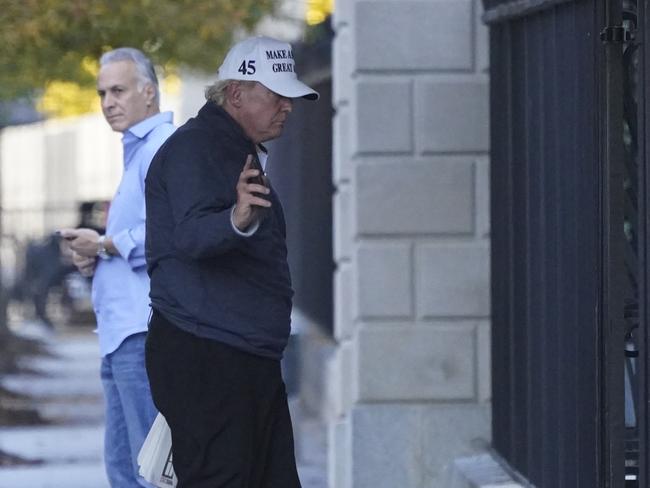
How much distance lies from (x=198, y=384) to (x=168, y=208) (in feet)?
1.65

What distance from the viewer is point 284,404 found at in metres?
4.77

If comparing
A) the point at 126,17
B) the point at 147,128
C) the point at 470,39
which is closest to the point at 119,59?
the point at 147,128

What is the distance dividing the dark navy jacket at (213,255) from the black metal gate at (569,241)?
1022mm

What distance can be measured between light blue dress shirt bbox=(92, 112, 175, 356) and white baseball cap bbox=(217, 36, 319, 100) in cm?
103

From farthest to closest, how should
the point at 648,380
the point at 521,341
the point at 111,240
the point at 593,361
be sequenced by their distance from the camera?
the point at 521,341 < the point at 111,240 < the point at 593,361 < the point at 648,380

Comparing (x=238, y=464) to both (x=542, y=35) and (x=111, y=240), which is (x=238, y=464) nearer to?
(x=111, y=240)

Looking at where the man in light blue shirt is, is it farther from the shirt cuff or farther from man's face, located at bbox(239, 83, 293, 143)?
the shirt cuff

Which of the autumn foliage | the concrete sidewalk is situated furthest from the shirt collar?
the autumn foliage

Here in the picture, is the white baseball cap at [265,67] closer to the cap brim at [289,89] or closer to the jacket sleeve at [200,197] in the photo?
the cap brim at [289,89]

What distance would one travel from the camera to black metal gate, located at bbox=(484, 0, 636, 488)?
194 inches

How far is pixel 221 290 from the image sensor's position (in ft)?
14.9

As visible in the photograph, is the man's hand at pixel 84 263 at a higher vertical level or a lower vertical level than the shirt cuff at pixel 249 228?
lower

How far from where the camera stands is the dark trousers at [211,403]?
14.9 feet

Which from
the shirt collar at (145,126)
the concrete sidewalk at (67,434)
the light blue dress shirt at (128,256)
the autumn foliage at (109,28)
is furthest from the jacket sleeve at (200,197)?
the autumn foliage at (109,28)
